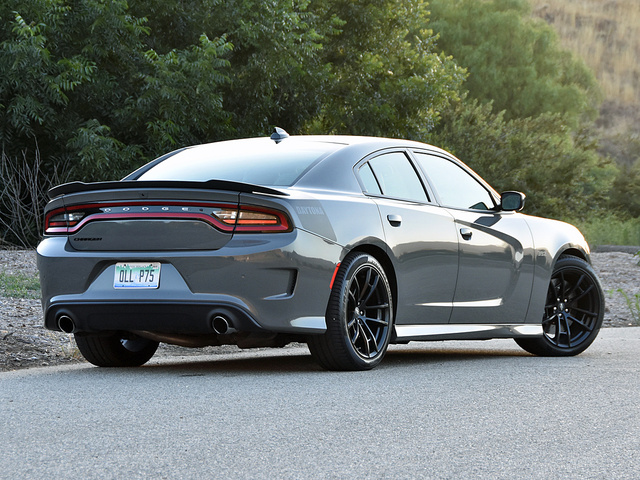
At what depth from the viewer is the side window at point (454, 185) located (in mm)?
8492

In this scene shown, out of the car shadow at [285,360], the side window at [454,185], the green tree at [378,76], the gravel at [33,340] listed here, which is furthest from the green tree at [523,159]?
the side window at [454,185]

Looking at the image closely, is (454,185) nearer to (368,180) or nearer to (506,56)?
(368,180)

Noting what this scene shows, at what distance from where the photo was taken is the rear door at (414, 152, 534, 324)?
838 cm

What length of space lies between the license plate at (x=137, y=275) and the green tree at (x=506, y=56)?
43.5 meters

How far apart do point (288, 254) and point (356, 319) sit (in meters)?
0.84

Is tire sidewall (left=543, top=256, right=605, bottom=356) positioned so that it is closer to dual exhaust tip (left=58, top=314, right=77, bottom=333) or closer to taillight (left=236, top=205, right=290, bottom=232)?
taillight (left=236, top=205, right=290, bottom=232)

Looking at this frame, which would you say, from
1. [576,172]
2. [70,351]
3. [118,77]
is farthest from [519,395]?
[576,172]

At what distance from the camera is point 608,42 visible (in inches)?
3551

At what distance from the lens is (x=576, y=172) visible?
36.5 metres

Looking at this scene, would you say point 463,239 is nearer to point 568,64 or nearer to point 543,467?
point 543,467

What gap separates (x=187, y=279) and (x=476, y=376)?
205 centimetres

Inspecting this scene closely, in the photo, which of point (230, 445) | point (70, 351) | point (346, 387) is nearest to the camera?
point (230, 445)

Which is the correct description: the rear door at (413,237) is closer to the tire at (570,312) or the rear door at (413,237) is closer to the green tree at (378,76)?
the tire at (570,312)

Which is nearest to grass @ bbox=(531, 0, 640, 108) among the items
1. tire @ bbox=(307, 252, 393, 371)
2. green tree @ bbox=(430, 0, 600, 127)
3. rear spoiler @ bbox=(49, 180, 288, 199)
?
green tree @ bbox=(430, 0, 600, 127)
